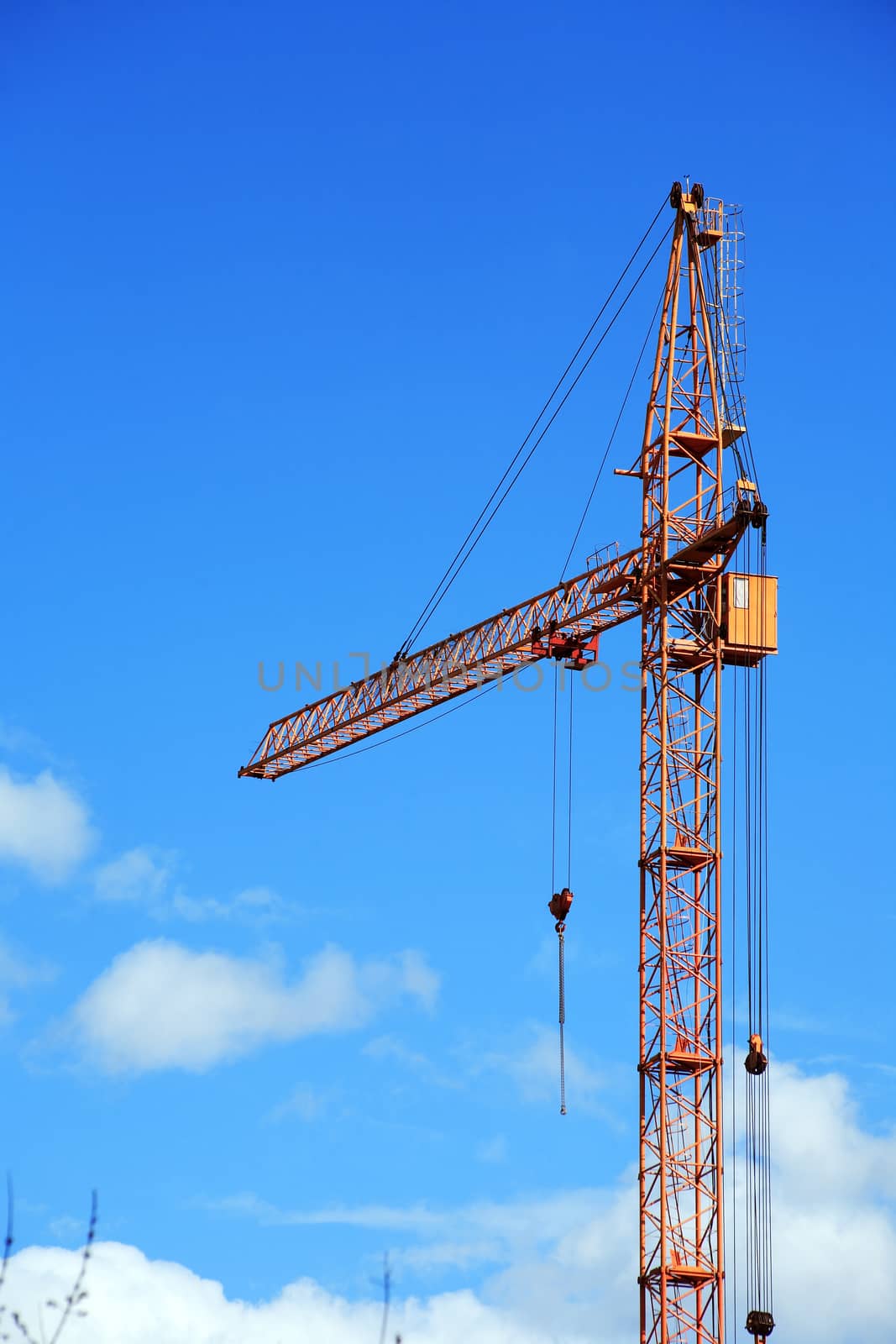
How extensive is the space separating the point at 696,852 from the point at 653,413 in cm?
1472

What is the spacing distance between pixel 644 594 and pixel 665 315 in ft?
32.1

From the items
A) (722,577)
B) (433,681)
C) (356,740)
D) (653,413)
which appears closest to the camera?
(722,577)

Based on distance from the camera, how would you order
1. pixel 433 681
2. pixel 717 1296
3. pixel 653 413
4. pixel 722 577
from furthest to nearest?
1. pixel 433 681
2. pixel 653 413
3. pixel 722 577
4. pixel 717 1296

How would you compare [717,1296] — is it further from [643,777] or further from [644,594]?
[644,594]

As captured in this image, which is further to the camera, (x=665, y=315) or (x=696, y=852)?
(x=665, y=315)

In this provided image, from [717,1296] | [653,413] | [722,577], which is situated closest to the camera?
[717,1296]

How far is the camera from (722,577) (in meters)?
67.2

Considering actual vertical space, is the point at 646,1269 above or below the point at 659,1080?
below

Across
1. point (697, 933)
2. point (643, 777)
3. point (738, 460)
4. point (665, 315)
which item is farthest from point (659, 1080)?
point (665, 315)

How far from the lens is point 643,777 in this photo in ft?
222

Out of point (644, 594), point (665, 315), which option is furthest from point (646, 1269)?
point (665, 315)

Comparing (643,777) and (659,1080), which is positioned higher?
(643,777)

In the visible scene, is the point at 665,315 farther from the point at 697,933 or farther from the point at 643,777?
the point at 697,933

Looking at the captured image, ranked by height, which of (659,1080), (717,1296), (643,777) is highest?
(643,777)
